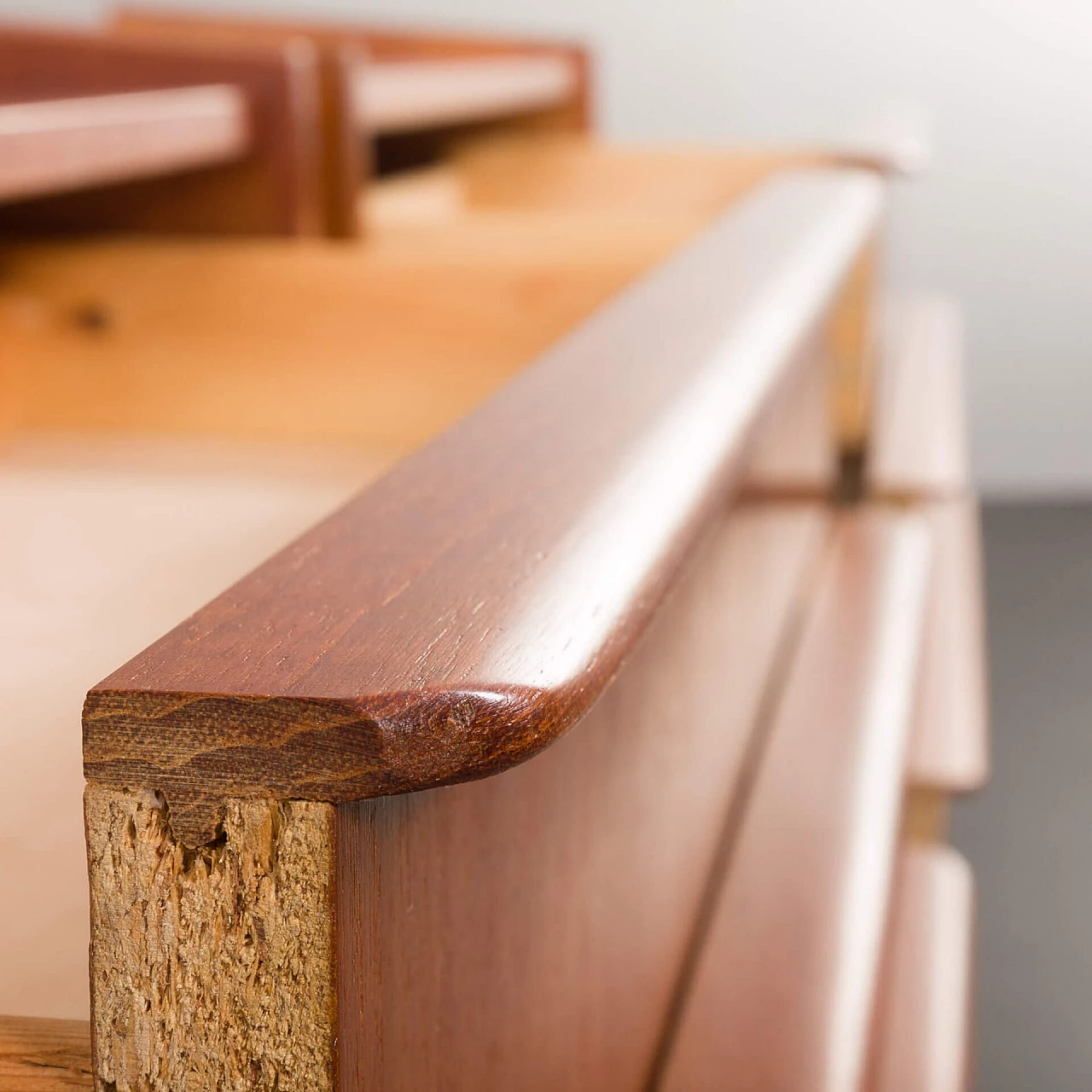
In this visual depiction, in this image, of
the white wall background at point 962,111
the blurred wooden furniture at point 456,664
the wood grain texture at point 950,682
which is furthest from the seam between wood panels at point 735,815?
the white wall background at point 962,111

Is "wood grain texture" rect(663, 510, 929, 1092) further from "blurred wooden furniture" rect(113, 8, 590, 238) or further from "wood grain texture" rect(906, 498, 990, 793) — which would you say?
"blurred wooden furniture" rect(113, 8, 590, 238)

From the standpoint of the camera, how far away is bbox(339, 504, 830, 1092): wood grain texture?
0.77 ft

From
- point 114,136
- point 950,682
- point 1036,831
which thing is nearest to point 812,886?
point 114,136

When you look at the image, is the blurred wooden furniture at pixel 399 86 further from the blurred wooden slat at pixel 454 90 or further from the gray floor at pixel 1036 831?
the gray floor at pixel 1036 831

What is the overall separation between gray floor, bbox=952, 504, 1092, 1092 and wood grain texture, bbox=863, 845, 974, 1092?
62 centimetres

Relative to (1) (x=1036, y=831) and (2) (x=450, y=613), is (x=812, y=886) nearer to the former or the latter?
(2) (x=450, y=613)

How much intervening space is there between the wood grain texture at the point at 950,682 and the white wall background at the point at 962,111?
1875 millimetres

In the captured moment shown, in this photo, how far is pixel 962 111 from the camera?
3.42m

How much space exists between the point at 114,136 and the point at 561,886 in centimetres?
45

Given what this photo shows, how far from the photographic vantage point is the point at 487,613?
0.74 feet

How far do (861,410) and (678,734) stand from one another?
939mm

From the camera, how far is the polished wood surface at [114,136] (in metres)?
0.61

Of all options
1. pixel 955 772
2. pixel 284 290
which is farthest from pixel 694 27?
pixel 284 290

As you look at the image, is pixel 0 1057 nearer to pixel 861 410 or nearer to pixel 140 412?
pixel 140 412
